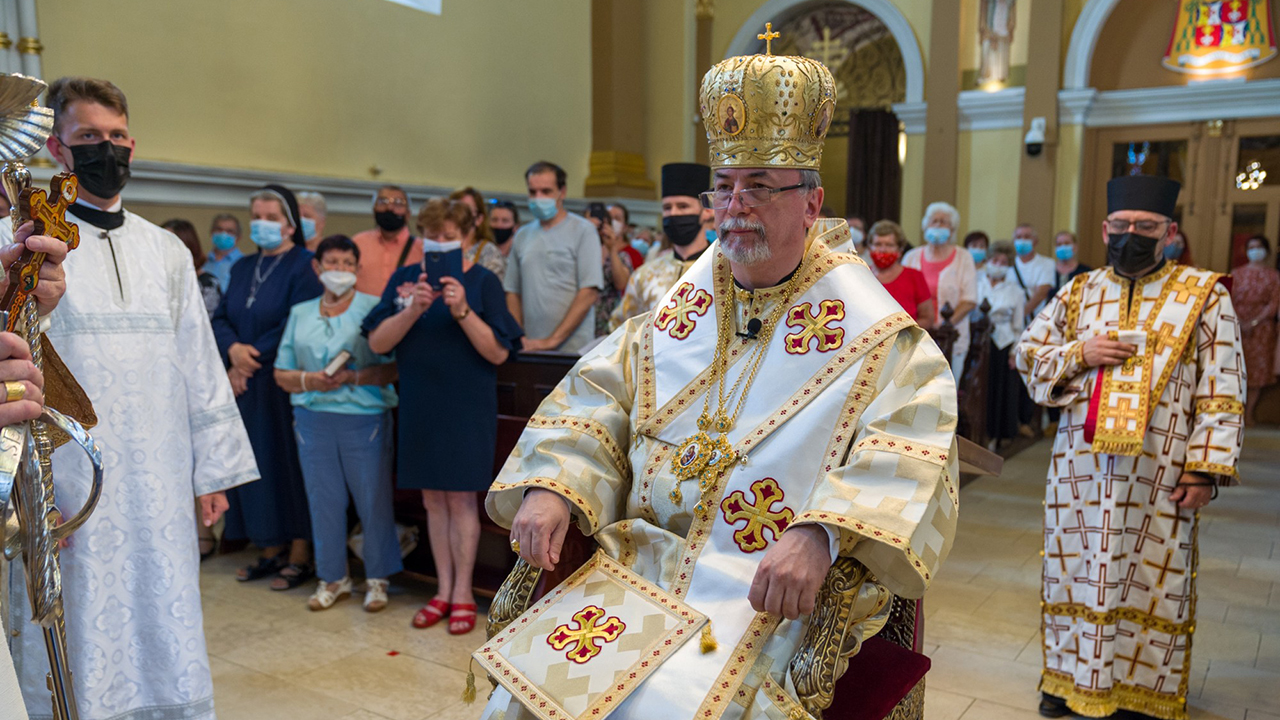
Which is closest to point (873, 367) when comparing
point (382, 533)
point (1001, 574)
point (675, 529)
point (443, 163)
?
point (675, 529)

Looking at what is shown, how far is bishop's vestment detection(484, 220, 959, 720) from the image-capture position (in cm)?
177

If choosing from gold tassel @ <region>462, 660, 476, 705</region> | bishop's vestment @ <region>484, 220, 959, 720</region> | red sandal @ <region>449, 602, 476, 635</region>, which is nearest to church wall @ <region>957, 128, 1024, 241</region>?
red sandal @ <region>449, 602, 476, 635</region>

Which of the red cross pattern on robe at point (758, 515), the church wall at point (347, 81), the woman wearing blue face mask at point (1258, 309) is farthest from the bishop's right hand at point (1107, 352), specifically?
the woman wearing blue face mask at point (1258, 309)

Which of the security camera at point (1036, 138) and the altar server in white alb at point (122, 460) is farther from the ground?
the security camera at point (1036, 138)

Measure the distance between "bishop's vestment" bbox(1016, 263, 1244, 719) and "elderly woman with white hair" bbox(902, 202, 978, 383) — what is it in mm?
3402

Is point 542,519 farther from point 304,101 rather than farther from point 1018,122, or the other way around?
point 1018,122

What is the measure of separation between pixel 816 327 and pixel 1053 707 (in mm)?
1972

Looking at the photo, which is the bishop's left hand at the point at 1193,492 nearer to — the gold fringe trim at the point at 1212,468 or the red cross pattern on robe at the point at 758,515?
the gold fringe trim at the point at 1212,468

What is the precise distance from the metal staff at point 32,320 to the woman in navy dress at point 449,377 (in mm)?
2007

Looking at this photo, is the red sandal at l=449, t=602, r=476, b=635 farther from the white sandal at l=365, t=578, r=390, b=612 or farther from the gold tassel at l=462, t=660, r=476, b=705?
the gold tassel at l=462, t=660, r=476, b=705

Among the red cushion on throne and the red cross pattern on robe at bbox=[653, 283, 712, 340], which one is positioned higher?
the red cross pattern on robe at bbox=[653, 283, 712, 340]

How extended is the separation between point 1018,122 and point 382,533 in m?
8.78

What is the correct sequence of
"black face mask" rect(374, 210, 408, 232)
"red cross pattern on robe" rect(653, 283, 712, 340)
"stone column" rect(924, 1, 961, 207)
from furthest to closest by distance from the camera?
"stone column" rect(924, 1, 961, 207), "black face mask" rect(374, 210, 408, 232), "red cross pattern on robe" rect(653, 283, 712, 340)

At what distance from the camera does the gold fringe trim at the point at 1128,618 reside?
3.14 meters
